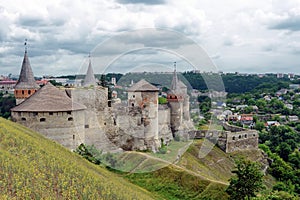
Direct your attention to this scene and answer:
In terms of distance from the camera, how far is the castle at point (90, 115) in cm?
2714

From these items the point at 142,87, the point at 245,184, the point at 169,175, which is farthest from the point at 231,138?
the point at 245,184

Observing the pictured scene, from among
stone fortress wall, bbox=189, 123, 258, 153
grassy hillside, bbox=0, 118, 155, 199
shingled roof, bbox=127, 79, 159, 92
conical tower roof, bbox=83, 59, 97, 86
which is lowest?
stone fortress wall, bbox=189, 123, 258, 153

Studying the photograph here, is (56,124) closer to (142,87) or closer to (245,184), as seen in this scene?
(142,87)

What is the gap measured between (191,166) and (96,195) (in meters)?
17.1

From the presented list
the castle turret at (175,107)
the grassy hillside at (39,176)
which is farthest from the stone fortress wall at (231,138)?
the grassy hillside at (39,176)

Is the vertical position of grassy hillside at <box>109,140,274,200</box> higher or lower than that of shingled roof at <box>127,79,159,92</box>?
lower

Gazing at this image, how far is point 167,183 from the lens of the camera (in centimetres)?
2578

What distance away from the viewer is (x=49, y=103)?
2727 centimetres

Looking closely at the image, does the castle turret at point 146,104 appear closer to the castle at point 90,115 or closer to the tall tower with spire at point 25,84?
the castle at point 90,115

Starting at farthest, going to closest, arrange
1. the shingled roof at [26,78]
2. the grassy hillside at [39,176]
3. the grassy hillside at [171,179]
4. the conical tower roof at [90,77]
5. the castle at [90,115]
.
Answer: the conical tower roof at [90,77]
the shingled roof at [26,78]
the castle at [90,115]
the grassy hillside at [171,179]
the grassy hillside at [39,176]

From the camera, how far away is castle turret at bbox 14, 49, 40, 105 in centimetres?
3241

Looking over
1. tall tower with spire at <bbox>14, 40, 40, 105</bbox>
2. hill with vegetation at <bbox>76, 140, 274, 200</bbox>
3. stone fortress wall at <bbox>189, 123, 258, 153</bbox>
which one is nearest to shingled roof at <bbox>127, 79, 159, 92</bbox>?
hill with vegetation at <bbox>76, 140, 274, 200</bbox>

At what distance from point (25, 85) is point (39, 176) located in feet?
64.1

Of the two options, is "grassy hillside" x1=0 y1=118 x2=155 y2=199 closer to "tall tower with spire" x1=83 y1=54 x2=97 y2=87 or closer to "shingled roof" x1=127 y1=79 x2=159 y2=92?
"shingled roof" x1=127 y1=79 x2=159 y2=92
